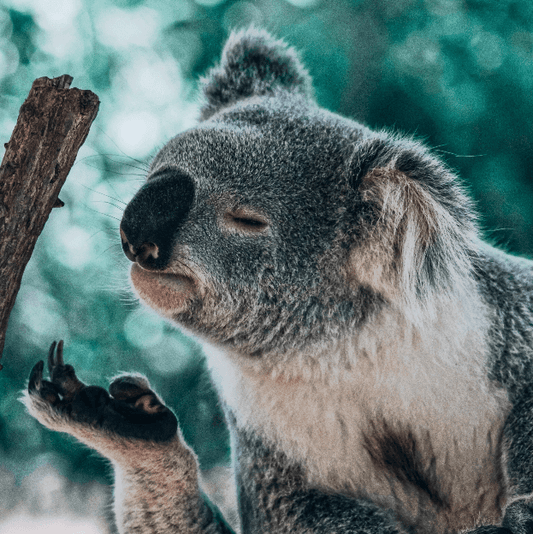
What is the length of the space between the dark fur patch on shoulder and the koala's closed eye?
55 centimetres

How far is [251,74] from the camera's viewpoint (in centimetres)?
204

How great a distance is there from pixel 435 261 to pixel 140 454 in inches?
36.5

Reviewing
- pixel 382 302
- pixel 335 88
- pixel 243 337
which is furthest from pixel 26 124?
pixel 335 88

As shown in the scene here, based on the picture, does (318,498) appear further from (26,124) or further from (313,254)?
(26,124)

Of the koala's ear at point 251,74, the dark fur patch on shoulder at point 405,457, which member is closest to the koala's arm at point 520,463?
the dark fur patch on shoulder at point 405,457

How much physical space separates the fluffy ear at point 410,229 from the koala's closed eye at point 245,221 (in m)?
0.22

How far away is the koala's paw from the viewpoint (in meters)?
1.48

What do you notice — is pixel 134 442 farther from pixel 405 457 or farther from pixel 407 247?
pixel 407 247

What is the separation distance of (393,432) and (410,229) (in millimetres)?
499

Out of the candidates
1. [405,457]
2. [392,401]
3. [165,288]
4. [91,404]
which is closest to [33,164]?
[165,288]

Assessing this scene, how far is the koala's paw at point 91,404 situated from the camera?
4.85 ft

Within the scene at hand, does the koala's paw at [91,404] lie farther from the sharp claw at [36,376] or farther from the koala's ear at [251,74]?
the koala's ear at [251,74]

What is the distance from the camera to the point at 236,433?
167cm

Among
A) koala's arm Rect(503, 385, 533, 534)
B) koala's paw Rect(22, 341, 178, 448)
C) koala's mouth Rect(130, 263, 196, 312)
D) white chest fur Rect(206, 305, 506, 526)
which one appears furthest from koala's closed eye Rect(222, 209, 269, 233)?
koala's arm Rect(503, 385, 533, 534)
